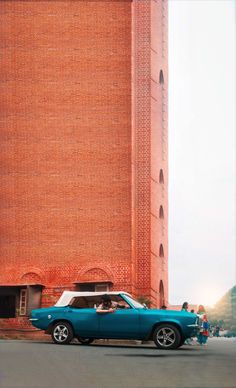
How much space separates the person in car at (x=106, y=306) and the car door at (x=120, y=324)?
10 cm

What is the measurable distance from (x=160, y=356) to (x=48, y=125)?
989 inches

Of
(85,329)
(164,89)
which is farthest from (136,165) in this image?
(85,329)

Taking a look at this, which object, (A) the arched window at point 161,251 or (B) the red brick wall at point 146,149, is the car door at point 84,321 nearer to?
(B) the red brick wall at point 146,149

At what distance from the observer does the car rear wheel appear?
21.6 metres

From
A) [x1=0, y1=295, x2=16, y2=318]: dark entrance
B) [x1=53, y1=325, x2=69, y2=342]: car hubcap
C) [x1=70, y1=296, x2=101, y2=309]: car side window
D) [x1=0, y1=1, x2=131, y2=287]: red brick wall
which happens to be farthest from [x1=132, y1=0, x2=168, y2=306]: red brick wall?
[x1=53, y1=325, x2=69, y2=342]: car hubcap

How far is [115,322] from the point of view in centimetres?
2102

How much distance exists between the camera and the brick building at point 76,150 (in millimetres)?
39500

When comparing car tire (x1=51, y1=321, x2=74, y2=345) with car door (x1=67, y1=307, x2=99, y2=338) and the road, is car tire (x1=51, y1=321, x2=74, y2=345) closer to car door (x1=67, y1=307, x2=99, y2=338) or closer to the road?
car door (x1=67, y1=307, x2=99, y2=338)

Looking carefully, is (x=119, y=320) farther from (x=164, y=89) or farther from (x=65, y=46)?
(x=164, y=89)

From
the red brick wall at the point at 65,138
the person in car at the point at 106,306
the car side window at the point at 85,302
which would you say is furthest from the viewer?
the red brick wall at the point at 65,138

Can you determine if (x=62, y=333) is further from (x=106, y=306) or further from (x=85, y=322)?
(x=106, y=306)

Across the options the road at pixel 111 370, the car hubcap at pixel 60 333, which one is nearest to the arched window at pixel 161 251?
the car hubcap at pixel 60 333

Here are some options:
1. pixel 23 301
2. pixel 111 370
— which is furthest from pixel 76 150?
pixel 111 370

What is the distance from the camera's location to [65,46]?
4116 cm
